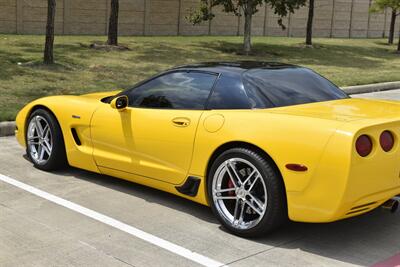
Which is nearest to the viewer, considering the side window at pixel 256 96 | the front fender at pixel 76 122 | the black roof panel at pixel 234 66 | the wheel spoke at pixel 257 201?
the wheel spoke at pixel 257 201

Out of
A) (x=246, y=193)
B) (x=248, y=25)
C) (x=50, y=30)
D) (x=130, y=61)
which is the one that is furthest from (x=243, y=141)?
(x=248, y=25)

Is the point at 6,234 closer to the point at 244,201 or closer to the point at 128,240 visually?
the point at 128,240

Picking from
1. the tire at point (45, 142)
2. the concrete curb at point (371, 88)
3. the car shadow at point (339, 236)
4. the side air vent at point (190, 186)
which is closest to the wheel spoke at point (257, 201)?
the car shadow at point (339, 236)

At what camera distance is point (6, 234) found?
443cm

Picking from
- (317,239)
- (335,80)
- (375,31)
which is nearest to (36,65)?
(335,80)

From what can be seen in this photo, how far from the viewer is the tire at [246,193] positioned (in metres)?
4.25

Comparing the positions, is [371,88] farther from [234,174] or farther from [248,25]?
[234,174]

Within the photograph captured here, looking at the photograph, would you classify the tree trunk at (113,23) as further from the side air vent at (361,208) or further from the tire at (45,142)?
the side air vent at (361,208)

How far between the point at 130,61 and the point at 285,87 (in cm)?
1218

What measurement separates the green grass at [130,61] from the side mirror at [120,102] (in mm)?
3750

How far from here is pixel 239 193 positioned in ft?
14.7

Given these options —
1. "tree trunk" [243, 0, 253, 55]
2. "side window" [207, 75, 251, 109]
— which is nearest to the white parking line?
"side window" [207, 75, 251, 109]

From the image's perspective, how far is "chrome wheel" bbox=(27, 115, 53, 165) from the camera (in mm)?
6242

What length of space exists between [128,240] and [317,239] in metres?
1.52
